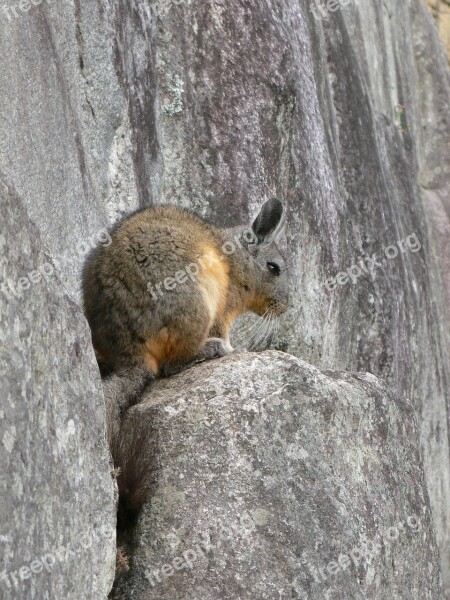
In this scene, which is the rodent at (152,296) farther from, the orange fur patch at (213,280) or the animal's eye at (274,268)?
the animal's eye at (274,268)

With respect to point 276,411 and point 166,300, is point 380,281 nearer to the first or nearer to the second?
point 166,300

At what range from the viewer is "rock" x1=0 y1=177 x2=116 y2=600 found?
148 inches

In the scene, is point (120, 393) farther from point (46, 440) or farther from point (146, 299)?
point (46, 440)

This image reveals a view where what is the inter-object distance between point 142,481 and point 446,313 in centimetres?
826

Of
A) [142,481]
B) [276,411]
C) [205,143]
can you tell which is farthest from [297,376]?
[205,143]

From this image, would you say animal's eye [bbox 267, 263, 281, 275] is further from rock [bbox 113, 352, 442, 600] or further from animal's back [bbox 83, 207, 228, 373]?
rock [bbox 113, 352, 442, 600]

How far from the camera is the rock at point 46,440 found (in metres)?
3.76

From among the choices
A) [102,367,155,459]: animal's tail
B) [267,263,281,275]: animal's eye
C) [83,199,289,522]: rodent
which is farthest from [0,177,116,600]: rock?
[267,263,281,275]: animal's eye

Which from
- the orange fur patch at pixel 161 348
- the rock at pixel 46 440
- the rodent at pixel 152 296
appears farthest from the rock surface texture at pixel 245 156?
the orange fur patch at pixel 161 348

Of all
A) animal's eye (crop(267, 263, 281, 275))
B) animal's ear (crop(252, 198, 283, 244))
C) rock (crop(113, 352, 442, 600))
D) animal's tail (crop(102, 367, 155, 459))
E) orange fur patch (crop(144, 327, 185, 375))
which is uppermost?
animal's ear (crop(252, 198, 283, 244))

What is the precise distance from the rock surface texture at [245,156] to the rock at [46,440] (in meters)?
0.02

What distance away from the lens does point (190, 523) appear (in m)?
4.97

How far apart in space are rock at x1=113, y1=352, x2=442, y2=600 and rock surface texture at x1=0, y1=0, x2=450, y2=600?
560mm

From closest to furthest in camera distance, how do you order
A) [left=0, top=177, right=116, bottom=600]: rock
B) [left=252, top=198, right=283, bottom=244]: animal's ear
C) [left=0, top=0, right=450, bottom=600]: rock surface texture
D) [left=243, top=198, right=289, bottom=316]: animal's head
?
[left=0, top=177, right=116, bottom=600]: rock, [left=0, top=0, right=450, bottom=600]: rock surface texture, [left=252, top=198, right=283, bottom=244]: animal's ear, [left=243, top=198, right=289, bottom=316]: animal's head
